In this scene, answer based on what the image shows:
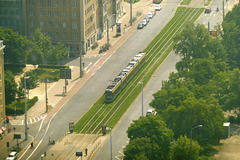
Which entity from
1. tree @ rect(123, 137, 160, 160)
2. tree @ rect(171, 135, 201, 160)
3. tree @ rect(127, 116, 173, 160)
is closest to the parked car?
tree @ rect(127, 116, 173, 160)

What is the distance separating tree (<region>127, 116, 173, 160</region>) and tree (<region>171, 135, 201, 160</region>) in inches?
112

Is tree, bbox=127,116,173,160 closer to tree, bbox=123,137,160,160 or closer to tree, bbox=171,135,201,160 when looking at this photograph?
tree, bbox=123,137,160,160

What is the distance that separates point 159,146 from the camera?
173m

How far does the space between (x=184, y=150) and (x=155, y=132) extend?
9147 mm

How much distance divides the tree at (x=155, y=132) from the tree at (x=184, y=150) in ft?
9.35

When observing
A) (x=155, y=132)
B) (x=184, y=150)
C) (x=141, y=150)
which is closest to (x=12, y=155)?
(x=141, y=150)

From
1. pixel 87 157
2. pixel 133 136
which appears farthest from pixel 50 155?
pixel 133 136

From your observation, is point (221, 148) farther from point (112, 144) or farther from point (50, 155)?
Answer: point (50, 155)

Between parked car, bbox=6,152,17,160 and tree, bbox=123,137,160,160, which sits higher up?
tree, bbox=123,137,160,160

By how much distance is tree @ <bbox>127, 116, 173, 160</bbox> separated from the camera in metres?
A: 173

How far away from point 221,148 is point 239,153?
17.0 ft

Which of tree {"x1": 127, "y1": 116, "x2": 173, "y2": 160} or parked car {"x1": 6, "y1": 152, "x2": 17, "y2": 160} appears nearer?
tree {"x1": 127, "y1": 116, "x2": 173, "y2": 160}

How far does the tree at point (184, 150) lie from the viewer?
554 ft

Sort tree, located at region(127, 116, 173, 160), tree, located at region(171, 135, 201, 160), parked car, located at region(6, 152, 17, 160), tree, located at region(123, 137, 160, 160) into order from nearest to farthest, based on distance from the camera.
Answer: tree, located at region(123, 137, 160, 160)
tree, located at region(171, 135, 201, 160)
tree, located at region(127, 116, 173, 160)
parked car, located at region(6, 152, 17, 160)
